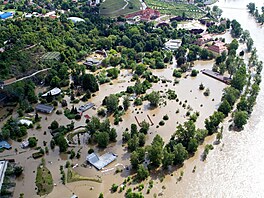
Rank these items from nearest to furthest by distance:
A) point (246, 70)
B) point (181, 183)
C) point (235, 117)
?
point (181, 183) < point (235, 117) < point (246, 70)

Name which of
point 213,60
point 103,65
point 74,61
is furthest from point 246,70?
point 74,61

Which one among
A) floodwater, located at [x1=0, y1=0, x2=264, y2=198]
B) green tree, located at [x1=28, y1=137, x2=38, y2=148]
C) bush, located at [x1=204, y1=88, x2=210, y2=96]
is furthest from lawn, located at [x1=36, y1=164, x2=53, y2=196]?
bush, located at [x1=204, y1=88, x2=210, y2=96]

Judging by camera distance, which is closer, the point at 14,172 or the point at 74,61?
the point at 14,172

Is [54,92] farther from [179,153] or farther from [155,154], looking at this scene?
[179,153]

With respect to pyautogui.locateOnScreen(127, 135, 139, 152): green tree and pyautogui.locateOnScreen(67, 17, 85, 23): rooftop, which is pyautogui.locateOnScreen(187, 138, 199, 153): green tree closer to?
pyautogui.locateOnScreen(127, 135, 139, 152): green tree

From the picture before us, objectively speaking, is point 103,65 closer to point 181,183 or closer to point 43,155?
point 43,155

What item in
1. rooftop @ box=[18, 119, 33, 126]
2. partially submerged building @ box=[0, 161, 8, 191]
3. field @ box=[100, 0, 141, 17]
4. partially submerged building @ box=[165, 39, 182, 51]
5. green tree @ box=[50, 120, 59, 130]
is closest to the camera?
partially submerged building @ box=[0, 161, 8, 191]
